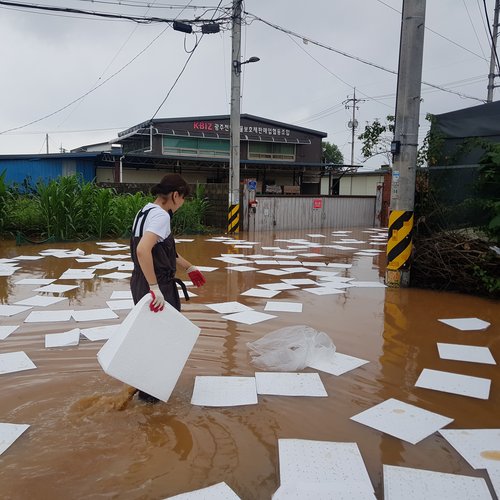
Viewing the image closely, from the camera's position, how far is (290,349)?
3191 millimetres

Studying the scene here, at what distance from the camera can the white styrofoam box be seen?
2186mm

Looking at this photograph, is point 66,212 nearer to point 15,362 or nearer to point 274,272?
point 274,272

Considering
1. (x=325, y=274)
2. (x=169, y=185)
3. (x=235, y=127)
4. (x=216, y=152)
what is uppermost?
(x=216, y=152)

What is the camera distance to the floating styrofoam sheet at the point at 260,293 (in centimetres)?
520

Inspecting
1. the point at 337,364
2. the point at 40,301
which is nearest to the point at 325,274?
the point at 337,364

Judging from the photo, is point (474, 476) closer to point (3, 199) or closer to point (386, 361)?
point (386, 361)

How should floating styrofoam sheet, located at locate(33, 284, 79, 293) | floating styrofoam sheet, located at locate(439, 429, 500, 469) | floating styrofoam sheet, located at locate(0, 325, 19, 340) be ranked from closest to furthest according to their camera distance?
1. floating styrofoam sheet, located at locate(439, 429, 500, 469)
2. floating styrofoam sheet, located at locate(0, 325, 19, 340)
3. floating styrofoam sheet, located at locate(33, 284, 79, 293)

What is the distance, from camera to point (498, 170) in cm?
520

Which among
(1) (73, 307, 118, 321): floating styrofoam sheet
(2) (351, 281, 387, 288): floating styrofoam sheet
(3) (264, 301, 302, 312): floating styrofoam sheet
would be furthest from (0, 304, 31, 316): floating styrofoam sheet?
(2) (351, 281, 387, 288): floating styrofoam sheet

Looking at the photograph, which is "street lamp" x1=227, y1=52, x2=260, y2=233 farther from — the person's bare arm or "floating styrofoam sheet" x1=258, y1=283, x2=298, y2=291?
the person's bare arm

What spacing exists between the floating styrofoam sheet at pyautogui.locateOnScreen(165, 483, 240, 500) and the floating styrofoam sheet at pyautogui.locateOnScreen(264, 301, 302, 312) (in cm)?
283

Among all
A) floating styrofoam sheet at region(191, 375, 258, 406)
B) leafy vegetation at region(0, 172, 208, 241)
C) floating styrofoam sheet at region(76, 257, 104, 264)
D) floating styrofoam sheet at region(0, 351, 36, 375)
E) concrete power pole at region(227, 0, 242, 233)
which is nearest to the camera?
floating styrofoam sheet at region(191, 375, 258, 406)

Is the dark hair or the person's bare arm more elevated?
the dark hair

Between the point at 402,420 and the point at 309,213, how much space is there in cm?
1241
